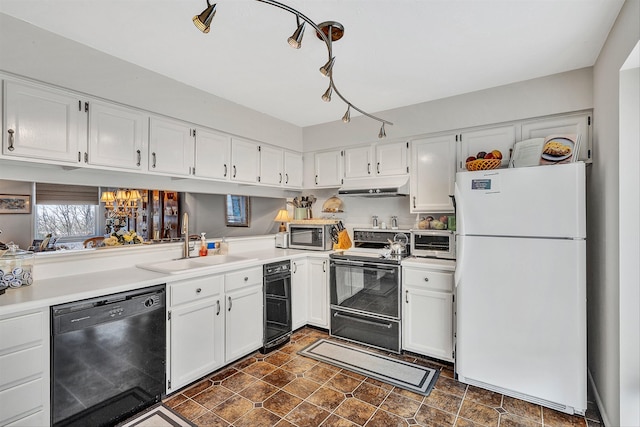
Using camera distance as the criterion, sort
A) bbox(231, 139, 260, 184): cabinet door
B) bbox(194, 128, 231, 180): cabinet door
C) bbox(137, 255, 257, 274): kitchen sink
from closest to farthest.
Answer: bbox(137, 255, 257, 274): kitchen sink → bbox(194, 128, 231, 180): cabinet door → bbox(231, 139, 260, 184): cabinet door

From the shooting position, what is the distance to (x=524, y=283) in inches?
88.9

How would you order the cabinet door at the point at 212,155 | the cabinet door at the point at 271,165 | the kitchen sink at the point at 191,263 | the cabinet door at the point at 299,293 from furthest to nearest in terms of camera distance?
the cabinet door at the point at 271,165 → the cabinet door at the point at 299,293 → the cabinet door at the point at 212,155 → the kitchen sink at the point at 191,263

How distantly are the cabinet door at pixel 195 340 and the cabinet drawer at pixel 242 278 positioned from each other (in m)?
0.14

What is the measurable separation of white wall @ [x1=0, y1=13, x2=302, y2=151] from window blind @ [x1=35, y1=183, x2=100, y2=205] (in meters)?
0.71

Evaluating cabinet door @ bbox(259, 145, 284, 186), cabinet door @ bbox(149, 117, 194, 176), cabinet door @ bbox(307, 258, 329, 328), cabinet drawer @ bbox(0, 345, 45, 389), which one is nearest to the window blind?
cabinet door @ bbox(149, 117, 194, 176)

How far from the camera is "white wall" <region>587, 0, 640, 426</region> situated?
1774 mm

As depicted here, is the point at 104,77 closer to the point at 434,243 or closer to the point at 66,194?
the point at 66,194

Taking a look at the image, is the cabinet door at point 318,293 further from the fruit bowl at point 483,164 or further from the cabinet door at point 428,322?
the fruit bowl at point 483,164

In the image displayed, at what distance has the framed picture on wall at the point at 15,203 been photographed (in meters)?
2.04

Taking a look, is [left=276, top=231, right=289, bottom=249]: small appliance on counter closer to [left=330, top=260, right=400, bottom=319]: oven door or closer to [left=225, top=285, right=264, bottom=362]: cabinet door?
[left=330, top=260, right=400, bottom=319]: oven door

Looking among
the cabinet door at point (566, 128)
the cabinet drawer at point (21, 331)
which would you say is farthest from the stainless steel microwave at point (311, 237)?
the cabinet drawer at point (21, 331)

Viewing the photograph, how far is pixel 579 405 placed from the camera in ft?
6.83

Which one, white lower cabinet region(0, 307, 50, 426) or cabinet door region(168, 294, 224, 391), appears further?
cabinet door region(168, 294, 224, 391)

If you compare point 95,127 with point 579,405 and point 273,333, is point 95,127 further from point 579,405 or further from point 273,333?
point 579,405
